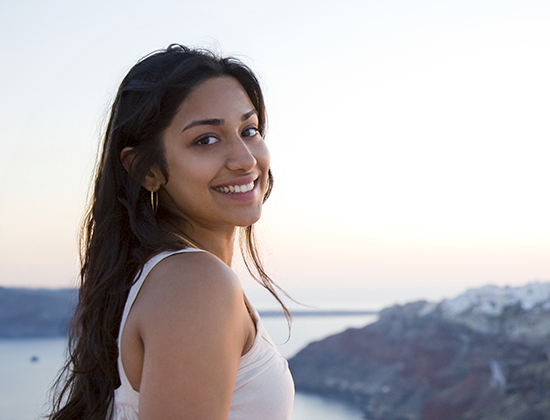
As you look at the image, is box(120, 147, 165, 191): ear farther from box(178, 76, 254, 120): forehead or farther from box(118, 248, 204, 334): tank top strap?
box(118, 248, 204, 334): tank top strap

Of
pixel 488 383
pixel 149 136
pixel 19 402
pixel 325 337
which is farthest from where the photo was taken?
pixel 325 337

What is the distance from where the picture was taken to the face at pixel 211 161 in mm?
1195

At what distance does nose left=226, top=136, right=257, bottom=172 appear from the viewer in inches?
47.8

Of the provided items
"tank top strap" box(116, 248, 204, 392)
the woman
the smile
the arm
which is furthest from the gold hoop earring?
the arm

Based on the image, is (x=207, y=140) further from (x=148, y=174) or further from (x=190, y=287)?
(x=190, y=287)

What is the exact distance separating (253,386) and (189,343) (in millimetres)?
243

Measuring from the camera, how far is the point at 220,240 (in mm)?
1351

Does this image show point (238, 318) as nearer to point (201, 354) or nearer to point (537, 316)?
point (201, 354)

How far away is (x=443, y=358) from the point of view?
62.2 feet

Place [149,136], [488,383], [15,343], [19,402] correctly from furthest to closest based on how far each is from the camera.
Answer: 1. [488,383]
2. [15,343]
3. [19,402]
4. [149,136]

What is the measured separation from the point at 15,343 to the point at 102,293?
4925 mm

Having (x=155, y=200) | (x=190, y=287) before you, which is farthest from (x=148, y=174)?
(x=190, y=287)

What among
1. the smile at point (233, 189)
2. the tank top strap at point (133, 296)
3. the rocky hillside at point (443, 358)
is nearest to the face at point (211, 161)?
the smile at point (233, 189)

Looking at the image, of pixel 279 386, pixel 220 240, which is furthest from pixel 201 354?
pixel 220 240
